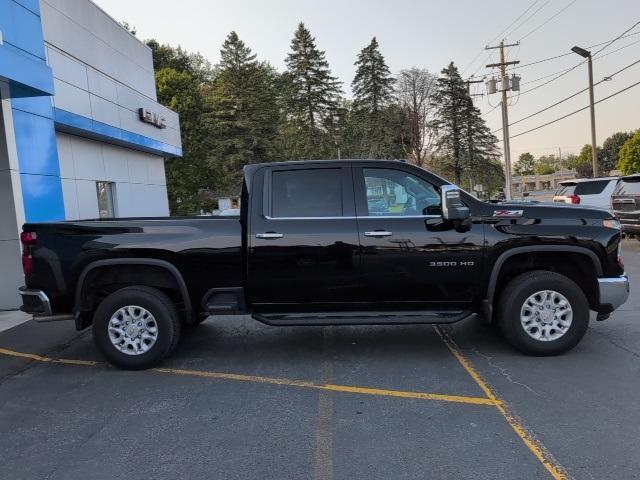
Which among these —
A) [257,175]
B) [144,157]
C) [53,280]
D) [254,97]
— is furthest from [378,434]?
[254,97]

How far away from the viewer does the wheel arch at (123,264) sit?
548 centimetres

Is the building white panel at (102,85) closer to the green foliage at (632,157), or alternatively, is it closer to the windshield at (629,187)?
the windshield at (629,187)

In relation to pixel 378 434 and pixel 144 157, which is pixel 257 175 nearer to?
pixel 378 434

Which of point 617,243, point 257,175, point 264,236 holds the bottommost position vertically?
point 617,243

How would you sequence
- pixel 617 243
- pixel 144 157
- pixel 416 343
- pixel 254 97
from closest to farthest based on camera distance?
pixel 617 243
pixel 416 343
pixel 144 157
pixel 254 97

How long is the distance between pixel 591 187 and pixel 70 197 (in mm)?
14368

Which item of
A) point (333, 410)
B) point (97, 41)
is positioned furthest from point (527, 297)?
point (97, 41)

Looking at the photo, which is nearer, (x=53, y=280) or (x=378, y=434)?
(x=378, y=434)

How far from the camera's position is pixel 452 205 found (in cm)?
506

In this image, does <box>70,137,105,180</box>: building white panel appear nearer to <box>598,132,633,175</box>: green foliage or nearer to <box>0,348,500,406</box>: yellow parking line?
<box>0,348,500,406</box>: yellow parking line

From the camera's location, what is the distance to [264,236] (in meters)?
5.45

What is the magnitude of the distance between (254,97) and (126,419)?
173ft

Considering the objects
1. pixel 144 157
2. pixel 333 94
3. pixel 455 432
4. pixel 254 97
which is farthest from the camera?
pixel 333 94

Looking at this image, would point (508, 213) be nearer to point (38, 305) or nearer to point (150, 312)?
point (150, 312)
